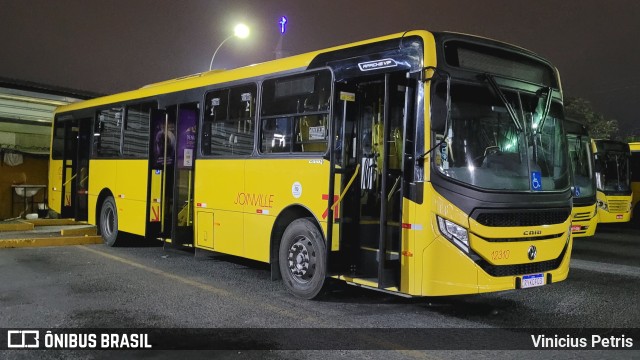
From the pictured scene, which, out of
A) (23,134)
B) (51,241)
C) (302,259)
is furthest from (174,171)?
(23,134)

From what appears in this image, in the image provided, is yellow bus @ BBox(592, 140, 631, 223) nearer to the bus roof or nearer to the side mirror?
the bus roof

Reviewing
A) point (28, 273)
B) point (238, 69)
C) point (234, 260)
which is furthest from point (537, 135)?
point (28, 273)

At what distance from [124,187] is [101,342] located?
6636mm

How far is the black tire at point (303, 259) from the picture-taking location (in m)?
7.04

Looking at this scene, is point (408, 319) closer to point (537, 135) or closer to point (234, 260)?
point (537, 135)

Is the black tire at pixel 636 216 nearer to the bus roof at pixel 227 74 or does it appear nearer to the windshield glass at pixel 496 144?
the windshield glass at pixel 496 144

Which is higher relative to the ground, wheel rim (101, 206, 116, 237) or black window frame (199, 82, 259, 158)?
black window frame (199, 82, 259, 158)

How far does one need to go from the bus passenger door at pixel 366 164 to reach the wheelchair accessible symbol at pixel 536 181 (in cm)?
149

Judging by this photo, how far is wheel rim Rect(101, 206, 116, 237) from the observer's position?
1214 cm

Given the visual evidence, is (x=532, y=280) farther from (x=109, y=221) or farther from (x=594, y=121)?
(x=594, y=121)

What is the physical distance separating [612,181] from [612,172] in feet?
1.08

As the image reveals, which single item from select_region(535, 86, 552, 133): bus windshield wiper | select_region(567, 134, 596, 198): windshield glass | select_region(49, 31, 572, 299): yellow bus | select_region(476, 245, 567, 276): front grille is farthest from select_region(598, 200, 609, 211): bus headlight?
select_region(535, 86, 552, 133): bus windshield wiper

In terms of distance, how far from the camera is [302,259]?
7.34 metres

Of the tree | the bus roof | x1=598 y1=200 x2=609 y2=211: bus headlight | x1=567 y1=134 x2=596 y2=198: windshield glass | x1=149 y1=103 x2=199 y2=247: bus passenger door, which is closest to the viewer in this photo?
the bus roof
